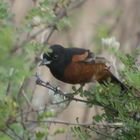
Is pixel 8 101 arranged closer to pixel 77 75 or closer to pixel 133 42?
pixel 77 75

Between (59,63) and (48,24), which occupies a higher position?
(59,63)

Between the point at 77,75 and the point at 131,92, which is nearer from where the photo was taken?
the point at 131,92

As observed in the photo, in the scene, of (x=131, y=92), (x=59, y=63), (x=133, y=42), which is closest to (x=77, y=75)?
(x=59, y=63)

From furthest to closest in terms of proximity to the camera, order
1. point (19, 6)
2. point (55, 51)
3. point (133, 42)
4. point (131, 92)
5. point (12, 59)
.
Answer: point (19, 6) → point (133, 42) → point (55, 51) → point (131, 92) → point (12, 59)

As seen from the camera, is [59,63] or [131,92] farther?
[59,63]

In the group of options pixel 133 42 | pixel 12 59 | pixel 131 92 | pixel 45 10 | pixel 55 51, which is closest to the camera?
pixel 12 59

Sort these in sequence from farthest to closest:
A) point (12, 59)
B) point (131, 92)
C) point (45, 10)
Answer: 1. point (131, 92)
2. point (45, 10)
3. point (12, 59)

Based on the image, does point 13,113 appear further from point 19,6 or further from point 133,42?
point 19,6

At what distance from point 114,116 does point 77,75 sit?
1740 millimetres

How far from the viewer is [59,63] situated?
4766 mm

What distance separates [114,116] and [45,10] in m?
0.66

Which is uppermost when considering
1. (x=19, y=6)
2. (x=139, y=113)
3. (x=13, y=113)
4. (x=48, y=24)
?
(x=19, y=6)

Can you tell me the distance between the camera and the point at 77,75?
15.2 feet

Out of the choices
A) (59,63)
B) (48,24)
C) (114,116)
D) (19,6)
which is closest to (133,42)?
(59,63)
